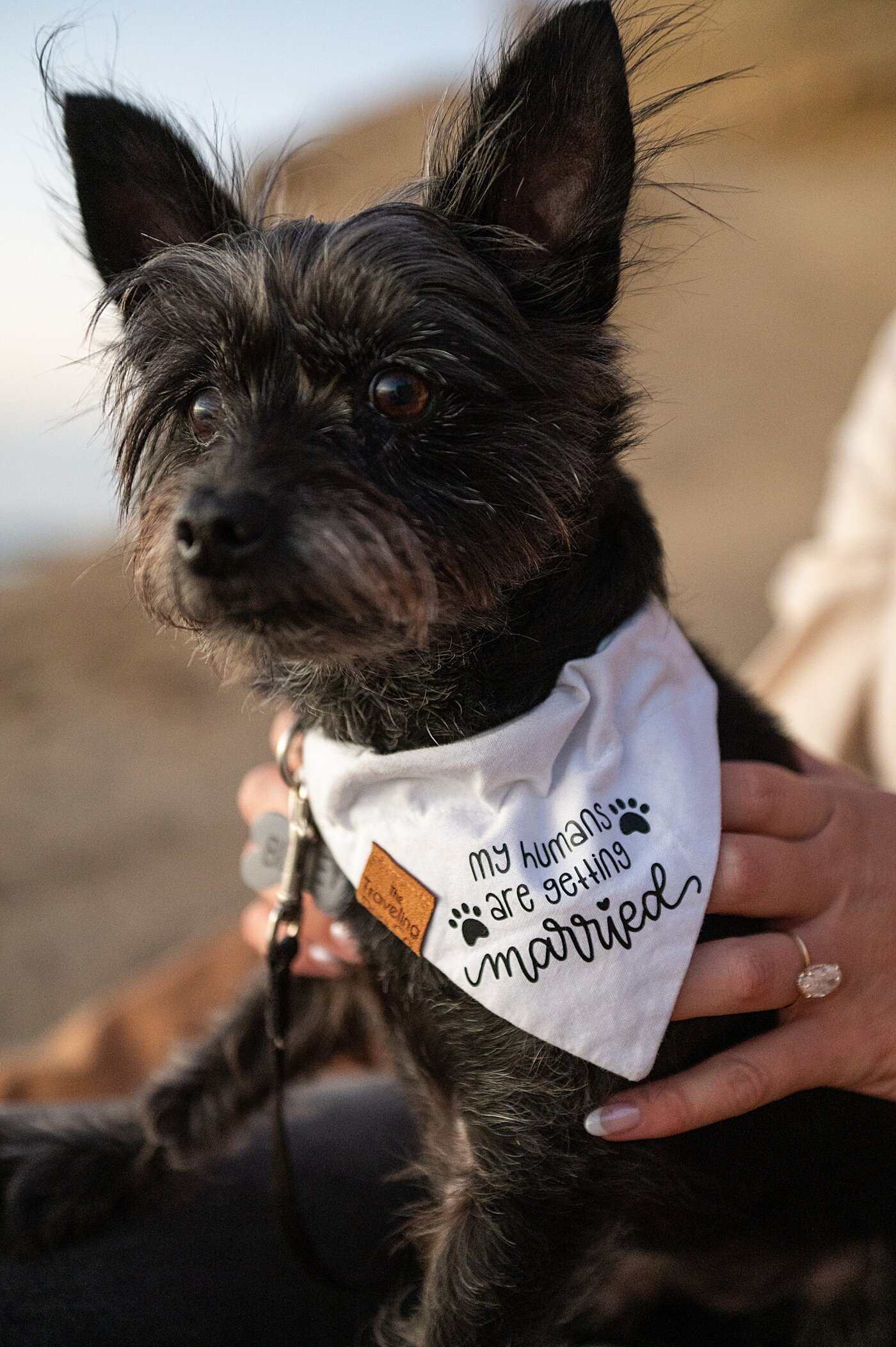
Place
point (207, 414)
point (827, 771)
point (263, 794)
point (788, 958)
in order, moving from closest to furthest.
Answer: point (788, 958) → point (207, 414) → point (827, 771) → point (263, 794)

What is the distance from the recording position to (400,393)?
170cm

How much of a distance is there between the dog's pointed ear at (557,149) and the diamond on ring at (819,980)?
4.07 ft

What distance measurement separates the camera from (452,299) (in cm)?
171

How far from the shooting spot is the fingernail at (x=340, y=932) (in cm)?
189

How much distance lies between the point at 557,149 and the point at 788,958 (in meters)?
1.47

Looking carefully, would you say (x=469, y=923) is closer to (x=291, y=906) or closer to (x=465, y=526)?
(x=291, y=906)

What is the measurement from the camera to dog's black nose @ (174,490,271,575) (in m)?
1.55

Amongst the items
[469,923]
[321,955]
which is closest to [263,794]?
[321,955]

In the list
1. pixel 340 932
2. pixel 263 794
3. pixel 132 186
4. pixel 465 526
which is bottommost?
pixel 340 932

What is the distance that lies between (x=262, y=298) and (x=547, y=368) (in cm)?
52

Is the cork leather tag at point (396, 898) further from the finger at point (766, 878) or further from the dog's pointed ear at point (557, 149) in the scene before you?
the dog's pointed ear at point (557, 149)

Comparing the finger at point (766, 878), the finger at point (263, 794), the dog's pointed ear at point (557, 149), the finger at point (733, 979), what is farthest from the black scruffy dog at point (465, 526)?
the finger at point (263, 794)

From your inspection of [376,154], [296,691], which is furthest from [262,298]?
[376,154]

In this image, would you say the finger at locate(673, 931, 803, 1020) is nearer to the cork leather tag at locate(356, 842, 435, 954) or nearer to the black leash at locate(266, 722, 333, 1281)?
the cork leather tag at locate(356, 842, 435, 954)
